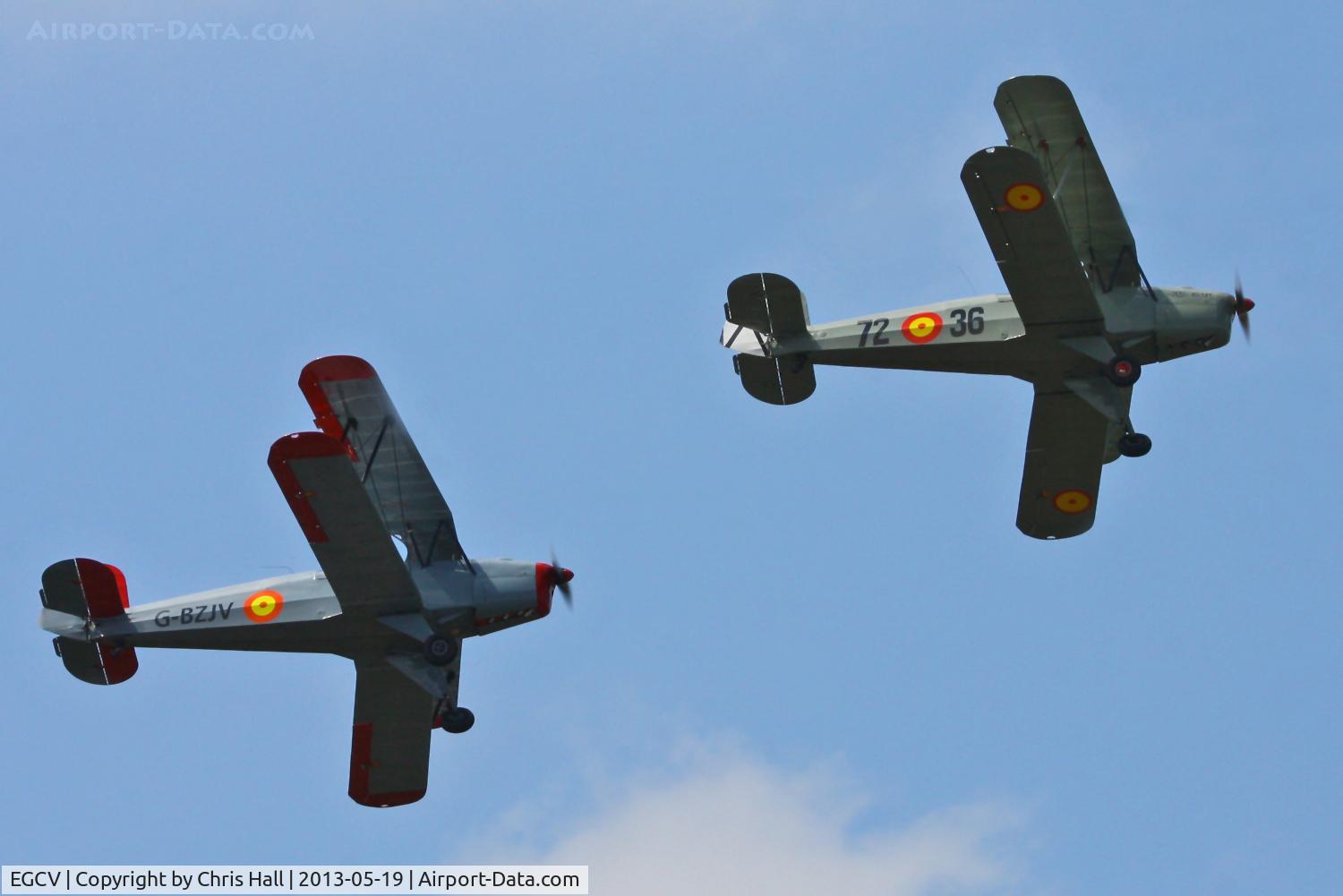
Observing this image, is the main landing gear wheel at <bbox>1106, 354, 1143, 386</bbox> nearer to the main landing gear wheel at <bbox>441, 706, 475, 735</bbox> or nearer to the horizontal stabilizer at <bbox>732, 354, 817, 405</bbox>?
the horizontal stabilizer at <bbox>732, 354, 817, 405</bbox>

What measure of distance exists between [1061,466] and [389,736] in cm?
1067

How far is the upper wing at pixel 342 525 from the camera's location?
29.4 m

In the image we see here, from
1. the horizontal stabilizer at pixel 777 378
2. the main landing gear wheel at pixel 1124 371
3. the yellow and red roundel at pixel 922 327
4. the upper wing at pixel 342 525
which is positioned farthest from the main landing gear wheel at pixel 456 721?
the main landing gear wheel at pixel 1124 371

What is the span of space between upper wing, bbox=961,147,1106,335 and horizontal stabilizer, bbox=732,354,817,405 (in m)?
3.73

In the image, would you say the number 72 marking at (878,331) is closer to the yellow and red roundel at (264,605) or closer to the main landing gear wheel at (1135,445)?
the main landing gear wheel at (1135,445)

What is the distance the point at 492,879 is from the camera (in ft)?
97.7

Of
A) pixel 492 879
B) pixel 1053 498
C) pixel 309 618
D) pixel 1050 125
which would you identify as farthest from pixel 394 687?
pixel 1050 125

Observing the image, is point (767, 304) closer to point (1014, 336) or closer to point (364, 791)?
point (1014, 336)

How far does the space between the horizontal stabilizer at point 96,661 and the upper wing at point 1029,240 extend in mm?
13854

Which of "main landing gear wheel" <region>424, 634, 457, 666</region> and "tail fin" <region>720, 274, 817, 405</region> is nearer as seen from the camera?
"main landing gear wheel" <region>424, 634, 457, 666</region>

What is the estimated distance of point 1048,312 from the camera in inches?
1232

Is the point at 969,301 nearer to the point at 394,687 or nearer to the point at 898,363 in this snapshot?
the point at 898,363

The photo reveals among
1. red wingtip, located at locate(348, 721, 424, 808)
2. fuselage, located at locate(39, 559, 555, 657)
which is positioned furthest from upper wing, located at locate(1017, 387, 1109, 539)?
red wingtip, located at locate(348, 721, 424, 808)

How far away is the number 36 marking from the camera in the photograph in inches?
1257
